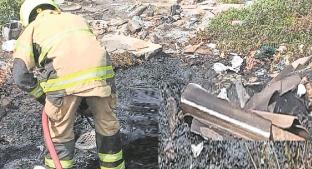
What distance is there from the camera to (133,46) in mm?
8617

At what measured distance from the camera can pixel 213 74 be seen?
780 cm

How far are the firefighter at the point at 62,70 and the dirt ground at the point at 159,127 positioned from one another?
1091 millimetres

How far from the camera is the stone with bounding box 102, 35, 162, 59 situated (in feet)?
27.4

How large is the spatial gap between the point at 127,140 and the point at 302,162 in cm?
214

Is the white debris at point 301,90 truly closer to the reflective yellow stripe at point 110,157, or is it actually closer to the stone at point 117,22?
the reflective yellow stripe at point 110,157

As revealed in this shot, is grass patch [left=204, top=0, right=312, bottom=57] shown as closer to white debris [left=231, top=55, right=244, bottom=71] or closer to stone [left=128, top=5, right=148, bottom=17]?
white debris [left=231, top=55, right=244, bottom=71]

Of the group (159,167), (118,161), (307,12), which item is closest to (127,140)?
(159,167)

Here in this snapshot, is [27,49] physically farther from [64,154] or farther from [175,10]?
[175,10]

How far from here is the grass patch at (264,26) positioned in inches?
336

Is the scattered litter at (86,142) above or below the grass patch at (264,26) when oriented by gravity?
below

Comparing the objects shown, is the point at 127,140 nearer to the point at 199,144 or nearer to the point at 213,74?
the point at 199,144

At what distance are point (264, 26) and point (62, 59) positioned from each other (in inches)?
217

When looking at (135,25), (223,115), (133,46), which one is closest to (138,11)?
(135,25)

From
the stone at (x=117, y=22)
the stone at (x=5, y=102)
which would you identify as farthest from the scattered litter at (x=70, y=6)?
the stone at (x=5, y=102)
